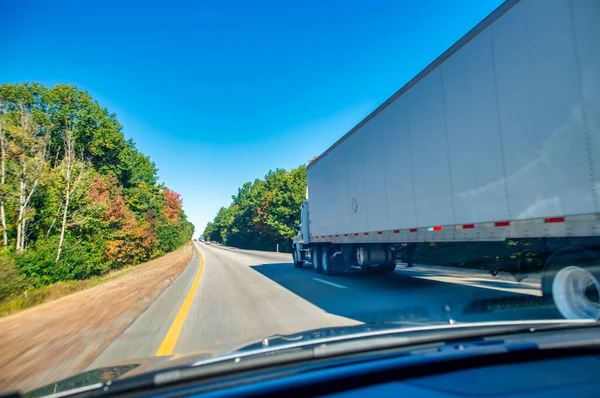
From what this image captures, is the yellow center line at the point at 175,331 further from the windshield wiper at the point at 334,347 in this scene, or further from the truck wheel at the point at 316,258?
the truck wheel at the point at 316,258

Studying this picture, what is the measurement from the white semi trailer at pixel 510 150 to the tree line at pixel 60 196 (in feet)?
44.6

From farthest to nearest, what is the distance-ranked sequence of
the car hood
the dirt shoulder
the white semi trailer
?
1. the white semi trailer
2. the dirt shoulder
3. the car hood

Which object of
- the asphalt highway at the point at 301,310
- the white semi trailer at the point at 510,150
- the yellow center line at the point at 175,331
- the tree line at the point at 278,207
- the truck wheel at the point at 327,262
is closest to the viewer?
the white semi trailer at the point at 510,150

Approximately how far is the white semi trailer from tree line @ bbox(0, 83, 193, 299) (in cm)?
1359

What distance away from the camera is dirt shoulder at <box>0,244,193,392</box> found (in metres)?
3.98

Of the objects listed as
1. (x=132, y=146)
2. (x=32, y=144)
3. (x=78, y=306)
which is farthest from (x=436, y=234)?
(x=132, y=146)

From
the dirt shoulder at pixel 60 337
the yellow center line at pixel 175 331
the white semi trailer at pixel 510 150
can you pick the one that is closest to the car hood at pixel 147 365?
the dirt shoulder at pixel 60 337

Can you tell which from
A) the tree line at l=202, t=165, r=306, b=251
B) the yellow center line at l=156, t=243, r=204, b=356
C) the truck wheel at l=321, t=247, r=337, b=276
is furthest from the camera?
the tree line at l=202, t=165, r=306, b=251

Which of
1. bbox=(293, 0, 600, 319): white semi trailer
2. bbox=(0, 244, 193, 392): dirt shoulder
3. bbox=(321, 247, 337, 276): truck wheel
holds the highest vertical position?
bbox=(293, 0, 600, 319): white semi trailer

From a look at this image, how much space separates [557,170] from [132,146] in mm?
53799

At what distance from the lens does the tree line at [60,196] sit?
1773 centimetres

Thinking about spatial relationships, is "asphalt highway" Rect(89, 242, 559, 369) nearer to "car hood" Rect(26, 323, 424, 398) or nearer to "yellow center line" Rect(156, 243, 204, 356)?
"yellow center line" Rect(156, 243, 204, 356)

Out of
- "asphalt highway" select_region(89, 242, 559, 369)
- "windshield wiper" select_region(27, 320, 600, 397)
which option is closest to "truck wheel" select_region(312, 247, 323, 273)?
"asphalt highway" select_region(89, 242, 559, 369)

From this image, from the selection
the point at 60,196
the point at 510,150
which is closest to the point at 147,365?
the point at 510,150
